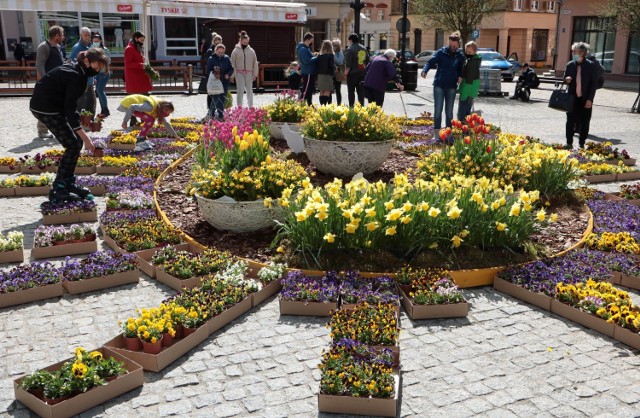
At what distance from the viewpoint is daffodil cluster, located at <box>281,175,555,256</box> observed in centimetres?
590

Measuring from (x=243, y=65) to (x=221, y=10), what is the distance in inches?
398

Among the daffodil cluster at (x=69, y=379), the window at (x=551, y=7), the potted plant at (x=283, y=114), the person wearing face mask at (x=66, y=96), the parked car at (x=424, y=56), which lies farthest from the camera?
the window at (x=551, y=7)

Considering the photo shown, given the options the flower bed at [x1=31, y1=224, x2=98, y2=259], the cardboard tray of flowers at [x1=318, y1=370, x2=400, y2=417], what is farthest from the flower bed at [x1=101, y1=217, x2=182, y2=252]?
the cardboard tray of flowers at [x1=318, y1=370, x2=400, y2=417]

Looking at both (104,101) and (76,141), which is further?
(104,101)

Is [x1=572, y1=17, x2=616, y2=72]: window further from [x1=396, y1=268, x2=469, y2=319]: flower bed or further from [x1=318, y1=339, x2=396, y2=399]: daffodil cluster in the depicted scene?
[x1=318, y1=339, x2=396, y2=399]: daffodil cluster

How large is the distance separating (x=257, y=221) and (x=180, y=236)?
815 mm

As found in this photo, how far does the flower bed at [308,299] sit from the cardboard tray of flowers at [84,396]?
1.45 meters

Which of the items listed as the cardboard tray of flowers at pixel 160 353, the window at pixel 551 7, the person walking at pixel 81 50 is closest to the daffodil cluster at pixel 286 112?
the person walking at pixel 81 50

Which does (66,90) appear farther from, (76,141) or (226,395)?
(226,395)

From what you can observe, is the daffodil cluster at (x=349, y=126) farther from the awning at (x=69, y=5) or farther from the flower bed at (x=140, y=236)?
the awning at (x=69, y=5)

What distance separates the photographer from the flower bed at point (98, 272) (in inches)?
228

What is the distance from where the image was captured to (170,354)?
4.55 meters

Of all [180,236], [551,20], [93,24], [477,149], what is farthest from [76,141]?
[551,20]

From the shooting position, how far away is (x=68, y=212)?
7.68 m
